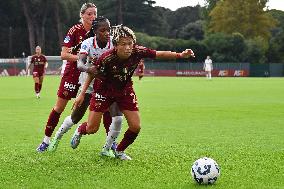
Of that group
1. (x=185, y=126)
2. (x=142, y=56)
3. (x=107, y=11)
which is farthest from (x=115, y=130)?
(x=107, y=11)

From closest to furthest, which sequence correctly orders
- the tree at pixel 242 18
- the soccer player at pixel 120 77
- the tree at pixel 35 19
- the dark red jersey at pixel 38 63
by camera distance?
the soccer player at pixel 120 77
the dark red jersey at pixel 38 63
the tree at pixel 35 19
the tree at pixel 242 18

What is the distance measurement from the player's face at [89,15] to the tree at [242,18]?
89.4 meters

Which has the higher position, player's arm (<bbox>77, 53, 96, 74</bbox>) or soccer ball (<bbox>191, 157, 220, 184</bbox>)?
player's arm (<bbox>77, 53, 96, 74</bbox>)

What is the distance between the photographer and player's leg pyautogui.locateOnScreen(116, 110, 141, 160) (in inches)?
353

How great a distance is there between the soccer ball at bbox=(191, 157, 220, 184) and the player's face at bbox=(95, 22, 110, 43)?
9.31 feet

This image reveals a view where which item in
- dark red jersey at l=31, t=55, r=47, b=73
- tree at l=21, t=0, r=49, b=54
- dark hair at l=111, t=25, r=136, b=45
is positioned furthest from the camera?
tree at l=21, t=0, r=49, b=54

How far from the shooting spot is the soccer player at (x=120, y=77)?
8.48m

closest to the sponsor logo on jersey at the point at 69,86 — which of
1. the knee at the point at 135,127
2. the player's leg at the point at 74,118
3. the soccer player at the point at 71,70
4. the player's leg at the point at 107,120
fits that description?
the soccer player at the point at 71,70

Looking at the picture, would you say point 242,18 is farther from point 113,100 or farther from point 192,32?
point 113,100

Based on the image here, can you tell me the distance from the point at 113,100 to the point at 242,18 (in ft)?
303

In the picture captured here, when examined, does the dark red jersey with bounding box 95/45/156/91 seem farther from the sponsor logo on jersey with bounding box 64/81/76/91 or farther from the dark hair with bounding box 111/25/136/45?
the sponsor logo on jersey with bounding box 64/81/76/91

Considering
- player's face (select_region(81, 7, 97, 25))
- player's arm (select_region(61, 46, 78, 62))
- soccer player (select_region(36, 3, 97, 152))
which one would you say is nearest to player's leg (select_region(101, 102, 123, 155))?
player's arm (select_region(61, 46, 78, 62))

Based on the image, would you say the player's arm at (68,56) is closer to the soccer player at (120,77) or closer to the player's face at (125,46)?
the soccer player at (120,77)

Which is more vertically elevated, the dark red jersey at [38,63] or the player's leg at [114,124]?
the dark red jersey at [38,63]
